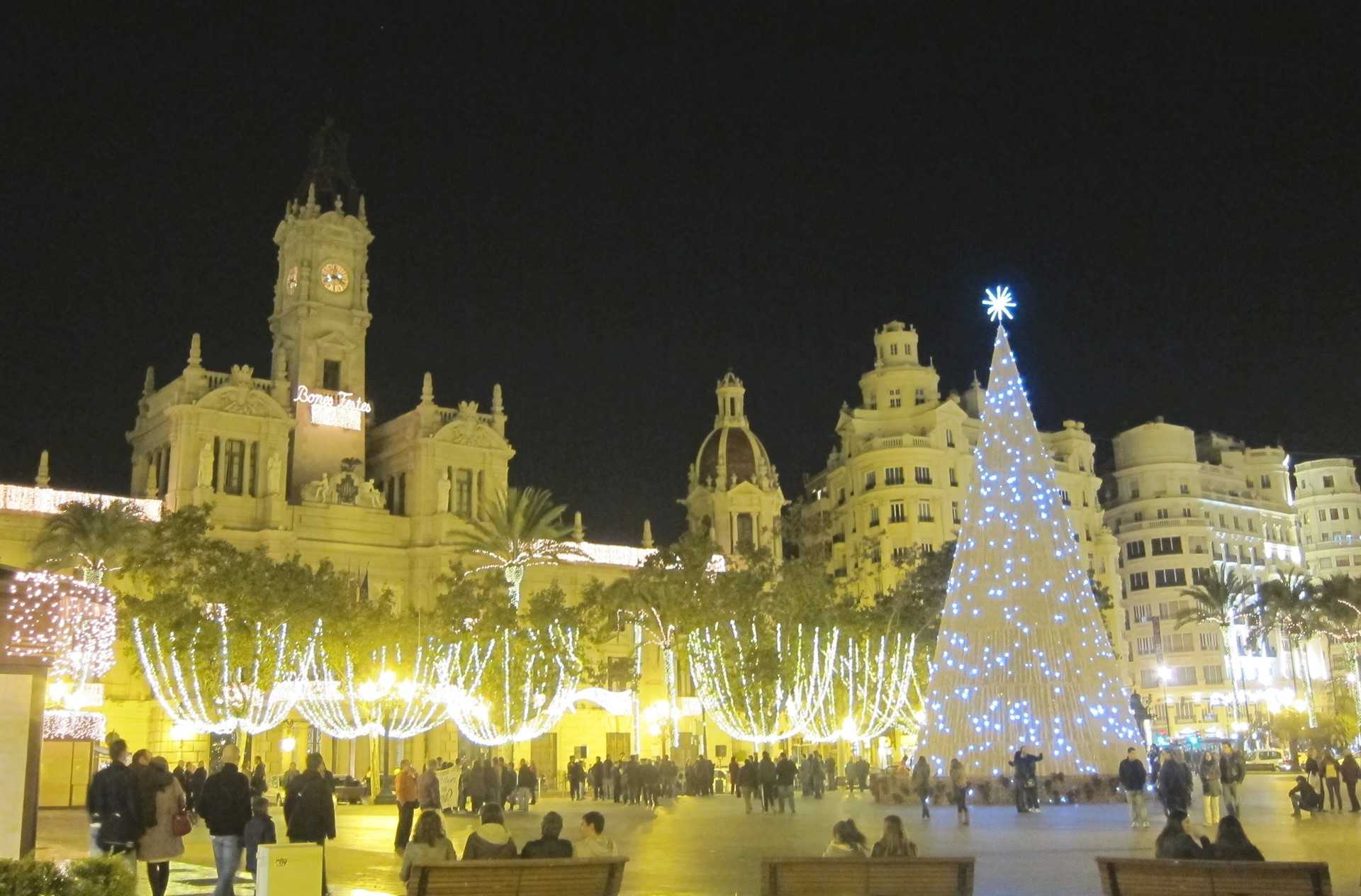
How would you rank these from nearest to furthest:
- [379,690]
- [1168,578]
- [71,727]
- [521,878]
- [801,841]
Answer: [521,878] < [801,841] < [71,727] < [379,690] < [1168,578]

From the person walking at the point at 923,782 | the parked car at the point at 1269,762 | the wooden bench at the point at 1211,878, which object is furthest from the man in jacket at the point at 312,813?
the parked car at the point at 1269,762

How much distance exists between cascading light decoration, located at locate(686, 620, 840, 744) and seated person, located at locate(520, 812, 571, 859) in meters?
36.8

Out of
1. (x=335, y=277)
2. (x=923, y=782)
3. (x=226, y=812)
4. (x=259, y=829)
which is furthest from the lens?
(x=335, y=277)

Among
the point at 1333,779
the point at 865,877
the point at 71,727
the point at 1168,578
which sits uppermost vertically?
the point at 1168,578

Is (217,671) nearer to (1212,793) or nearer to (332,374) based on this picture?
(1212,793)

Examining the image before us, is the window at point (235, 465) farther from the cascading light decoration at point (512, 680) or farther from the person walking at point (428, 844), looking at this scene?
the person walking at point (428, 844)

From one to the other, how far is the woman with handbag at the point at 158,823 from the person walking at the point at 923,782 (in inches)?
693

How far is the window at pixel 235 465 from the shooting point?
61438mm

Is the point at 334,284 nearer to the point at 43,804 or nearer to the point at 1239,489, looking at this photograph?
the point at 43,804

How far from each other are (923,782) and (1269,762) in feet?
129

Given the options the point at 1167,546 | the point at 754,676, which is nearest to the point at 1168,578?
the point at 1167,546

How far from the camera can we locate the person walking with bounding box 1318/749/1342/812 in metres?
29.6

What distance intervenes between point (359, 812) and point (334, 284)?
40.2m

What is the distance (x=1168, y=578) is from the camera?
309ft
